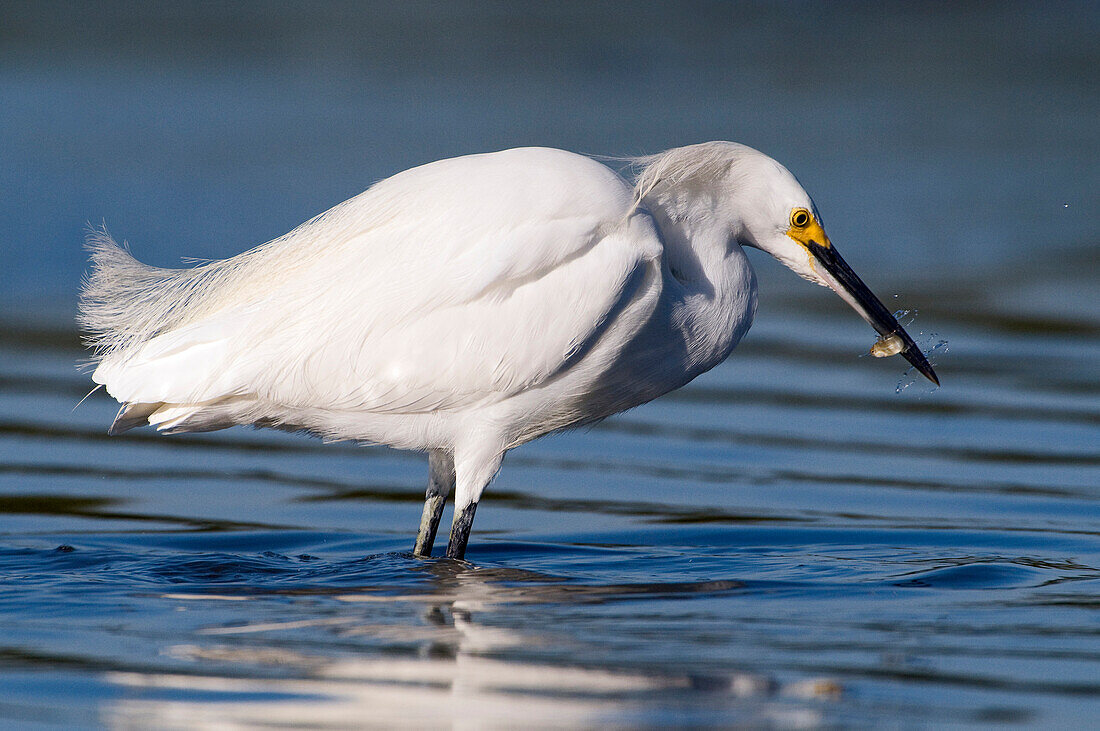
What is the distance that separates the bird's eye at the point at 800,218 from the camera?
582cm

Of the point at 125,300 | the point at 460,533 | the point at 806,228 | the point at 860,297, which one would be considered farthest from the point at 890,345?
the point at 125,300

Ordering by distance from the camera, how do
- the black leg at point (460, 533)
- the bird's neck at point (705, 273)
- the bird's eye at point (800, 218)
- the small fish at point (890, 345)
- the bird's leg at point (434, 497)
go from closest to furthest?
the bird's neck at point (705, 273) < the bird's eye at point (800, 218) < the black leg at point (460, 533) < the small fish at point (890, 345) < the bird's leg at point (434, 497)

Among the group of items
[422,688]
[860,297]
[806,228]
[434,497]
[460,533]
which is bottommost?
[422,688]

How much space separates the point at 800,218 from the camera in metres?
5.84

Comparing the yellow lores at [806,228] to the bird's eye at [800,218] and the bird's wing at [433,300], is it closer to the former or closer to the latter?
the bird's eye at [800,218]

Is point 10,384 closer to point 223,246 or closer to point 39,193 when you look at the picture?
point 223,246

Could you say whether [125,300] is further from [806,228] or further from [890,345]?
[890,345]

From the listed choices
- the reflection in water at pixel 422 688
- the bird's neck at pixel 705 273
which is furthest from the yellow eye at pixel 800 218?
the reflection in water at pixel 422 688

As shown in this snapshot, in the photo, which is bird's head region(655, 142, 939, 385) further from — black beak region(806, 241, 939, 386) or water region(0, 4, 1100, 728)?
water region(0, 4, 1100, 728)

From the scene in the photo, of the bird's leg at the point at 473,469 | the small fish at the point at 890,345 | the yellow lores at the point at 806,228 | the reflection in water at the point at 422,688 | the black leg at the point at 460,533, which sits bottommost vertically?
the reflection in water at the point at 422,688

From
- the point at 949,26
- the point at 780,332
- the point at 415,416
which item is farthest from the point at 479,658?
the point at 949,26

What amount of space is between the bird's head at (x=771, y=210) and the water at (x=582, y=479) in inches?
41.3

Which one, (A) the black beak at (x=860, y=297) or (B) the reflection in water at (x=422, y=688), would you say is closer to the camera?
(B) the reflection in water at (x=422, y=688)

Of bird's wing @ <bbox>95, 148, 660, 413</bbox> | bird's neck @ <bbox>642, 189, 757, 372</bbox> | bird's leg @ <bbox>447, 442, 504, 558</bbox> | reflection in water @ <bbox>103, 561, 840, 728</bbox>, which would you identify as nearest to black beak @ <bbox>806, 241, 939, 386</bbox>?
bird's neck @ <bbox>642, 189, 757, 372</bbox>
